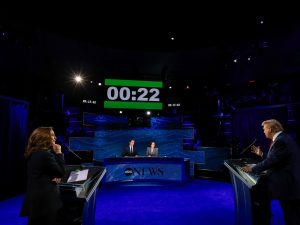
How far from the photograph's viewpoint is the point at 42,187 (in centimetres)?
226

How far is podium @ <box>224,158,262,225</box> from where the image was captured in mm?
2833

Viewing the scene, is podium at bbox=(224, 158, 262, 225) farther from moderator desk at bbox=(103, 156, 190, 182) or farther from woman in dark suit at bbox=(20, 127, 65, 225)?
moderator desk at bbox=(103, 156, 190, 182)

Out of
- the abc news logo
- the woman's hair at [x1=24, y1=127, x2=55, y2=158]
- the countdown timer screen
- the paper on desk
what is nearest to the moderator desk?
the abc news logo

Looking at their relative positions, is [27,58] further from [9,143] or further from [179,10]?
[179,10]

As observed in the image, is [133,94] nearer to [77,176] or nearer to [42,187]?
[77,176]

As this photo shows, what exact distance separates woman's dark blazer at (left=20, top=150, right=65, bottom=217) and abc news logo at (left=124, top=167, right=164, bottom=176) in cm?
528

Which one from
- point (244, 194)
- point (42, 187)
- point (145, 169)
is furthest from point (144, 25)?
point (42, 187)

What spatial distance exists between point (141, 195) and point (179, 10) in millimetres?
5069

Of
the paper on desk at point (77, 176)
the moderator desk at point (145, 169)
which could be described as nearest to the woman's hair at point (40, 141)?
the paper on desk at point (77, 176)

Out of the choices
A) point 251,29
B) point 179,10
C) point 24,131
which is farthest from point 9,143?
point 251,29

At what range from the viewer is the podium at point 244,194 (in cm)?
283

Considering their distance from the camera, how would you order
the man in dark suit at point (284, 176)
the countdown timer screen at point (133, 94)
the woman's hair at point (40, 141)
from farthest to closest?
the countdown timer screen at point (133, 94)
the man in dark suit at point (284, 176)
the woman's hair at point (40, 141)

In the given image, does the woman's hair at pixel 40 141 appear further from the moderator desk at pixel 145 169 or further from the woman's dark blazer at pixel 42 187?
the moderator desk at pixel 145 169

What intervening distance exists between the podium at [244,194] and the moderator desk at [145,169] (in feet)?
12.4
